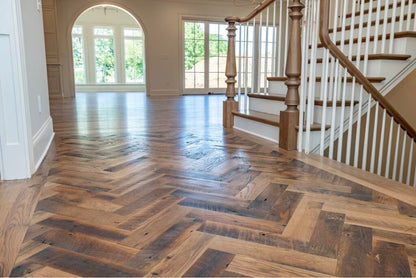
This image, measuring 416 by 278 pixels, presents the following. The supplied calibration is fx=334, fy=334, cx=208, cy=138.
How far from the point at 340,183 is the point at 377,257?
77 cm

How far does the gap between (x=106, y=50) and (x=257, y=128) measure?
33.5 ft

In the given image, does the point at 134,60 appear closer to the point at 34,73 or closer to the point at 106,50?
the point at 106,50

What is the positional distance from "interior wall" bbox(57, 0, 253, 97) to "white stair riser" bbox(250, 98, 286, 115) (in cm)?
617

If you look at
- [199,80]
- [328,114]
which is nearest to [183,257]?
[328,114]

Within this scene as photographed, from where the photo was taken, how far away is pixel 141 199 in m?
1.60

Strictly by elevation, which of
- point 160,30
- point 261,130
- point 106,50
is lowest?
point 261,130

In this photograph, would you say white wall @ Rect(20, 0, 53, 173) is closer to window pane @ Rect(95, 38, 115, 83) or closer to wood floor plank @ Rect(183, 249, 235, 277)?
wood floor plank @ Rect(183, 249, 235, 277)

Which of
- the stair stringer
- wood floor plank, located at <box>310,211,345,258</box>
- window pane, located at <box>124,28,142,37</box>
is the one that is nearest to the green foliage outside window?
window pane, located at <box>124,28,142,37</box>

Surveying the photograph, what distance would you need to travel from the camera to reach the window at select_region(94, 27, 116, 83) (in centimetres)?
1190

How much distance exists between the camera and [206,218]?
1398mm

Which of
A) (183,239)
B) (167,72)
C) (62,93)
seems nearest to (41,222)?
(183,239)

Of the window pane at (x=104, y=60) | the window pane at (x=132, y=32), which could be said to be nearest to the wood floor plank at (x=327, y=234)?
the window pane at (x=104, y=60)

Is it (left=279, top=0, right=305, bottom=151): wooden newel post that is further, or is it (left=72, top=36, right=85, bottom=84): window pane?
(left=72, top=36, right=85, bottom=84): window pane

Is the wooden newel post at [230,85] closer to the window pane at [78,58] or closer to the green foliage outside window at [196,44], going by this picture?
the green foliage outside window at [196,44]
